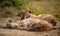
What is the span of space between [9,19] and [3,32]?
2002 mm

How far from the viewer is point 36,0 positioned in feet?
53.8

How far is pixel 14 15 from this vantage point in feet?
43.3

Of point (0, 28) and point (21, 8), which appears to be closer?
point (0, 28)

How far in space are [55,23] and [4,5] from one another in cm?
347

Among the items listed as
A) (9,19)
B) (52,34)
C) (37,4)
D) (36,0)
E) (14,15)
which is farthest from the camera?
(36,0)

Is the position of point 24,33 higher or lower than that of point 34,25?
lower

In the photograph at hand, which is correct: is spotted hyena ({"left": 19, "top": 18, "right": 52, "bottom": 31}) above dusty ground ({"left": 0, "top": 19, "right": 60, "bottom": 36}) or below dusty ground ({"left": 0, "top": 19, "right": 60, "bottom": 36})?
above

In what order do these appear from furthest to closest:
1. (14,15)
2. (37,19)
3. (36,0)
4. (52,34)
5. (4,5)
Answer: (36,0) < (4,5) < (14,15) < (37,19) < (52,34)

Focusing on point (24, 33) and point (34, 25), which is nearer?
point (24, 33)

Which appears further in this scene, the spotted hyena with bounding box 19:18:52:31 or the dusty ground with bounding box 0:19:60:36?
the spotted hyena with bounding box 19:18:52:31

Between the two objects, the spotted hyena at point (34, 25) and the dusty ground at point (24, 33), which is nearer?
the dusty ground at point (24, 33)

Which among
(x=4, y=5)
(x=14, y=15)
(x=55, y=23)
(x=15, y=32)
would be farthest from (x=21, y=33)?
(x=4, y=5)

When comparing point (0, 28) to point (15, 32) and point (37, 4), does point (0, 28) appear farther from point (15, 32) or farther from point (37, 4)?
point (37, 4)

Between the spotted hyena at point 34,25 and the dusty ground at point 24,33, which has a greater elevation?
the spotted hyena at point 34,25
